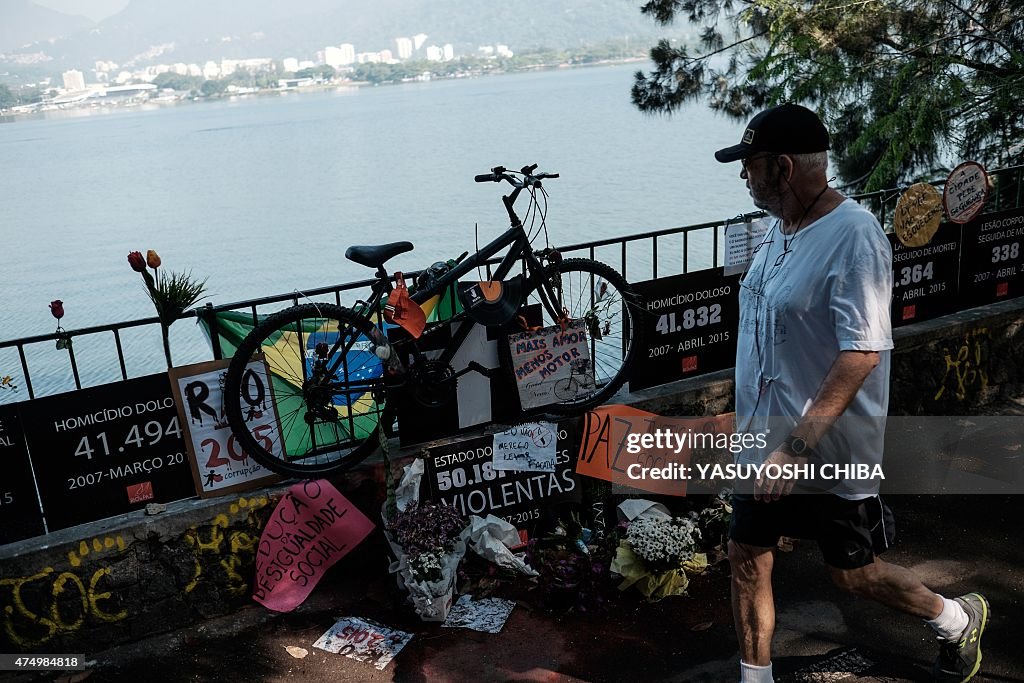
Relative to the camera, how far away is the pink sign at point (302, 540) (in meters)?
3.66

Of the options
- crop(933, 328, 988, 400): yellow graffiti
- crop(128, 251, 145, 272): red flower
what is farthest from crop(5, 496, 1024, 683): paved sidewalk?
crop(933, 328, 988, 400): yellow graffiti

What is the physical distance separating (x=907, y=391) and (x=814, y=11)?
3.37 m

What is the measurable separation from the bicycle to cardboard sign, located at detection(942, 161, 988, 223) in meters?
2.35

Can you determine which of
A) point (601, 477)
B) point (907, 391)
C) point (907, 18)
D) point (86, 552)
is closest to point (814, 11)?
point (907, 18)

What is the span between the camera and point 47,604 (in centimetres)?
332

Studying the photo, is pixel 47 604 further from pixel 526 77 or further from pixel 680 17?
pixel 526 77

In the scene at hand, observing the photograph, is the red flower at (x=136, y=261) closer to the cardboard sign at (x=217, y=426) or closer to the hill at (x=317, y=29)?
the cardboard sign at (x=217, y=426)

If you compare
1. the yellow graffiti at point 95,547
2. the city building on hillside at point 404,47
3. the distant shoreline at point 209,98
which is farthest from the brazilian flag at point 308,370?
the city building on hillside at point 404,47

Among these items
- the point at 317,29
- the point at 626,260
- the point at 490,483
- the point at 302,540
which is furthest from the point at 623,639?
the point at 317,29

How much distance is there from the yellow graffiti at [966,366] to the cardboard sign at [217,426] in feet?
13.2

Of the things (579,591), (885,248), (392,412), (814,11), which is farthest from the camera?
(814,11)

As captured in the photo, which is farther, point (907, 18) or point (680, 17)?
point (680, 17)

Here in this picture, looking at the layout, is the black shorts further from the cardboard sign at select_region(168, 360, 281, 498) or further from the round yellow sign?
the round yellow sign

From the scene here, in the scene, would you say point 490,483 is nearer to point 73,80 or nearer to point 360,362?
point 360,362
